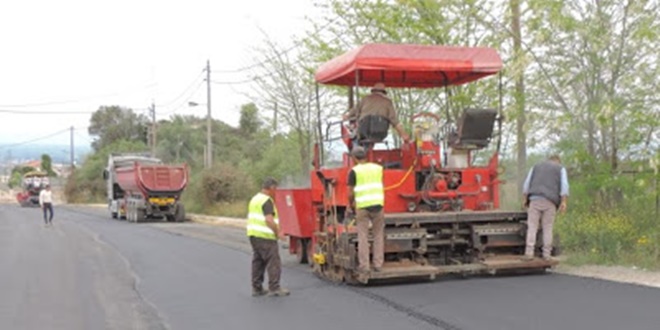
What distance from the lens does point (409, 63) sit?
36.7ft

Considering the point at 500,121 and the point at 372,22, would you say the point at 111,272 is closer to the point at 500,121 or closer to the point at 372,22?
the point at 500,121

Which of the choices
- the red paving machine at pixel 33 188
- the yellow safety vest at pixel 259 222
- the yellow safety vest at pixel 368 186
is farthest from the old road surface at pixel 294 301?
the red paving machine at pixel 33 188

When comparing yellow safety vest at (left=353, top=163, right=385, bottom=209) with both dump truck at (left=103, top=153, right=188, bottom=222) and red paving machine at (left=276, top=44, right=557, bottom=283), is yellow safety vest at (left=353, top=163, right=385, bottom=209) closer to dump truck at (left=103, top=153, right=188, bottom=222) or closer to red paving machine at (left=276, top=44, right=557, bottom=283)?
red paving machine at (left=276, top=44, right=557, bottom=283)

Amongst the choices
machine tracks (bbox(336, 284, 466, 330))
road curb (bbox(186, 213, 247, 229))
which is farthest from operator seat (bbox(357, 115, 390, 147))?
road curb (bbox(186, 213, 247, 229))

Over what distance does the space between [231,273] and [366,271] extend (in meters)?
3.20

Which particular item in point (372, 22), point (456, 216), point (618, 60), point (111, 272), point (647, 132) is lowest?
point (111, 272)

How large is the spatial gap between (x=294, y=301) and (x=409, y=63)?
3.64 metres

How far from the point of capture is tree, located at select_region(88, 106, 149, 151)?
84.8m

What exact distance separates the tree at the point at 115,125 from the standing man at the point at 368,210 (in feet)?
240

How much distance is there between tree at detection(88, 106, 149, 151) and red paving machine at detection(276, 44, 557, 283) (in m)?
71.8

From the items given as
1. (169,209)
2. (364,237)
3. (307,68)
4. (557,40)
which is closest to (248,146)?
(169,209)

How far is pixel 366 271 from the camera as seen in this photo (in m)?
10.1

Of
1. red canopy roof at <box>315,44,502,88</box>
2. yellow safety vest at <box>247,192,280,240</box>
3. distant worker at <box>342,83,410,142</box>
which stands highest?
red canopy roof at <box>315,44,502,88</box>

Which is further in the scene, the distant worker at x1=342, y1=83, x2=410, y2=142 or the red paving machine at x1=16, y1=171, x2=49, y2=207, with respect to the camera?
the red paving machine at x1=16, y1=171, x2=49, y2=207
